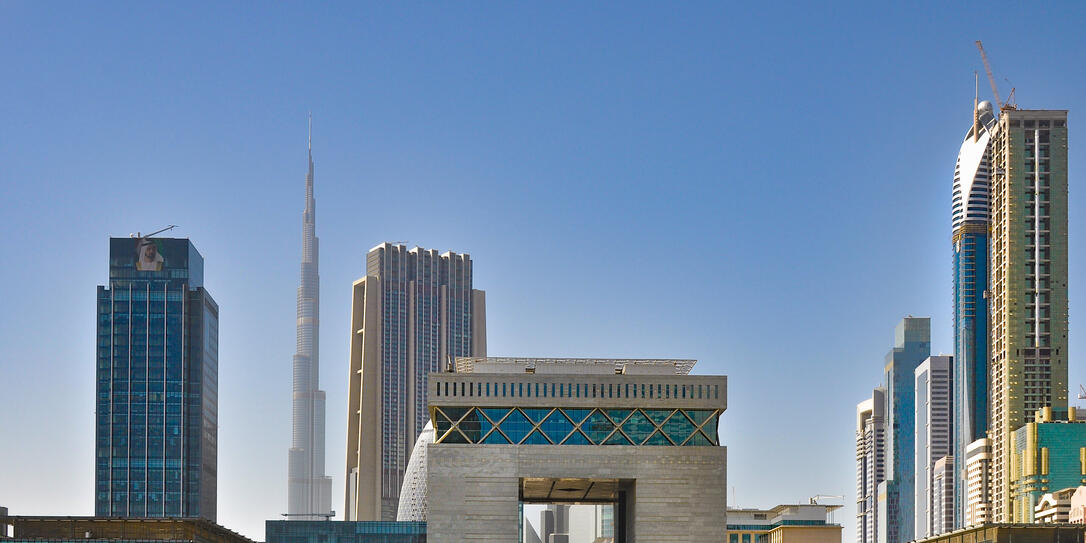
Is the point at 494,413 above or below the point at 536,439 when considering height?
above

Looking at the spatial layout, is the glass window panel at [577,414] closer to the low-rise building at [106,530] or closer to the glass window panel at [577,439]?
the glass window panel at [577,439]

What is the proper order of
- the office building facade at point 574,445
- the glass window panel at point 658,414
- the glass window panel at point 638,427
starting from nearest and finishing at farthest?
the office building facade at point 574,445
the glass window panel at point 638,427
the glass window panel at point 658,414

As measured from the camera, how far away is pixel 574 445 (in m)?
160

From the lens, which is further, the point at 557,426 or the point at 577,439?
the point at 557,426

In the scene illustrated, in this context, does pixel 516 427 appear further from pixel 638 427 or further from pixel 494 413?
pixel 638 427

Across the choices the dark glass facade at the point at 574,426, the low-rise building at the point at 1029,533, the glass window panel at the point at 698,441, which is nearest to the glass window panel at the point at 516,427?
the dark glass facade at the point at 574,426

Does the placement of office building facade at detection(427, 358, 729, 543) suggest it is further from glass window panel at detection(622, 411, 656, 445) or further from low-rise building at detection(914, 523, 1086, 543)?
low-rise building at detection(914, 523, 1086, 543)

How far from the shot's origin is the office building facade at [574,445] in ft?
517

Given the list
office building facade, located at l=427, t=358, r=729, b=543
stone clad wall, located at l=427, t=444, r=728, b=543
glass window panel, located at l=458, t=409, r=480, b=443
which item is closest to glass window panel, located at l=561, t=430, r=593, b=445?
office building facade, located at l=427, t=358, r=729, b=543

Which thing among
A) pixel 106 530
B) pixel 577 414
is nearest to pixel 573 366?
pixel 577 414

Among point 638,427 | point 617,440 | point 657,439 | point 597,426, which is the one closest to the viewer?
point 617,440

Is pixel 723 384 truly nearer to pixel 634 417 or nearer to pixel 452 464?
pixel 634 417

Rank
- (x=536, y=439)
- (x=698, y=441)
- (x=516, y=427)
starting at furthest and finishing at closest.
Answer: (x=698, y=441) → (x=516, y=427) → (x=536, y=439)

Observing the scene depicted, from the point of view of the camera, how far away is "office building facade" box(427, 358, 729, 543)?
6206 inches
